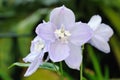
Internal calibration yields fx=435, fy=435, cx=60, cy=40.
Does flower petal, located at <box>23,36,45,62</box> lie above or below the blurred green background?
above

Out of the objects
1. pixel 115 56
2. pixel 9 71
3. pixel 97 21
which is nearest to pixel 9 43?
pixel 9 71

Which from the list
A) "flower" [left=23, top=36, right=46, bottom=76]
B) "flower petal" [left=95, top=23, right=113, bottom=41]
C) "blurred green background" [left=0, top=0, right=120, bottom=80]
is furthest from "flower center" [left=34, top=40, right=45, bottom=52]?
"blurred green background" [left=0, top=0, right=120, bottom=80]

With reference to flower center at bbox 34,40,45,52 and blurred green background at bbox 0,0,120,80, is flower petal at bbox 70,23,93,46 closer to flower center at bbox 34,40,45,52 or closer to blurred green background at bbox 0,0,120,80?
flower center at bbox 34,40,45,52

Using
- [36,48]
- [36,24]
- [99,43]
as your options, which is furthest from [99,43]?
[36,24]

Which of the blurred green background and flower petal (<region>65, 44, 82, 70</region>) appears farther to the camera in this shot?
the blurred green background

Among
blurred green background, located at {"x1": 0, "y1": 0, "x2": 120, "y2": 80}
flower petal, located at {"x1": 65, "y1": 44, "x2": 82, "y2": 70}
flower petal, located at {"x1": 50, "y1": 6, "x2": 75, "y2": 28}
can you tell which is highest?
flower petal, located at {"x1": 50, "y1": 6, "x2": 75, "y2": 28}

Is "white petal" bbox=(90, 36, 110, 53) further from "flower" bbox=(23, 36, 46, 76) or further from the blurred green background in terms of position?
the blurred green background

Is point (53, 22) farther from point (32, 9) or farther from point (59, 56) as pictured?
point (32, 9)

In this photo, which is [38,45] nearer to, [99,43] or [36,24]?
[99,43]
